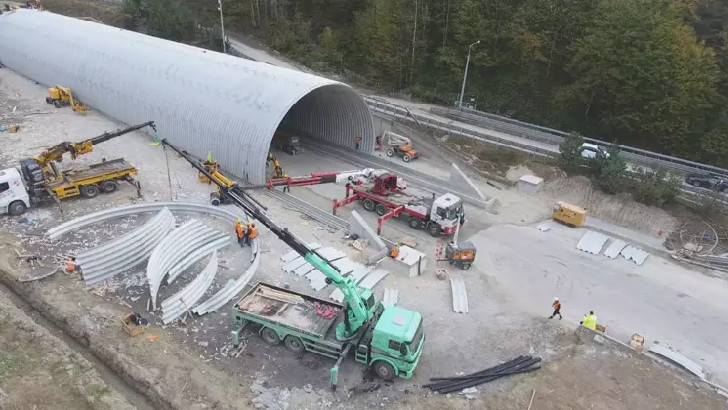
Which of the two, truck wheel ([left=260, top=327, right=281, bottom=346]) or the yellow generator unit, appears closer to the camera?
truck wheel ([left=260, top=327, right=281, bottom=346])

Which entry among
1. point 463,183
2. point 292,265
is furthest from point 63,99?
point 463,183

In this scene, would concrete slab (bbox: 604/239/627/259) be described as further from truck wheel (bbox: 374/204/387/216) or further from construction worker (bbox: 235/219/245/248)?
construction worker (bbox: 235/219/245/248)

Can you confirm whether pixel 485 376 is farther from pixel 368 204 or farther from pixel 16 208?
pixel 16 208

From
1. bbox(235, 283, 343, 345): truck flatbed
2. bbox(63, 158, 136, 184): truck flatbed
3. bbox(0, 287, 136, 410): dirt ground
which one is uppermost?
bbox(63, 158, 136, 184): truck flatbed

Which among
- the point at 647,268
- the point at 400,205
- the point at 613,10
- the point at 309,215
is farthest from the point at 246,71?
the point at 613,10

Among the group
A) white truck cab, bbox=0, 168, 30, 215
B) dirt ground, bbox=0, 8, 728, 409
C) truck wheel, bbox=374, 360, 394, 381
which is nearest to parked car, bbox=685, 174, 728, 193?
dirt ground, bbox=0, 8, 728, 409

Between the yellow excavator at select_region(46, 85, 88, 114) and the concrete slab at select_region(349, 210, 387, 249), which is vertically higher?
the yellow excavator at select_region(46, 85, 88, 114)
